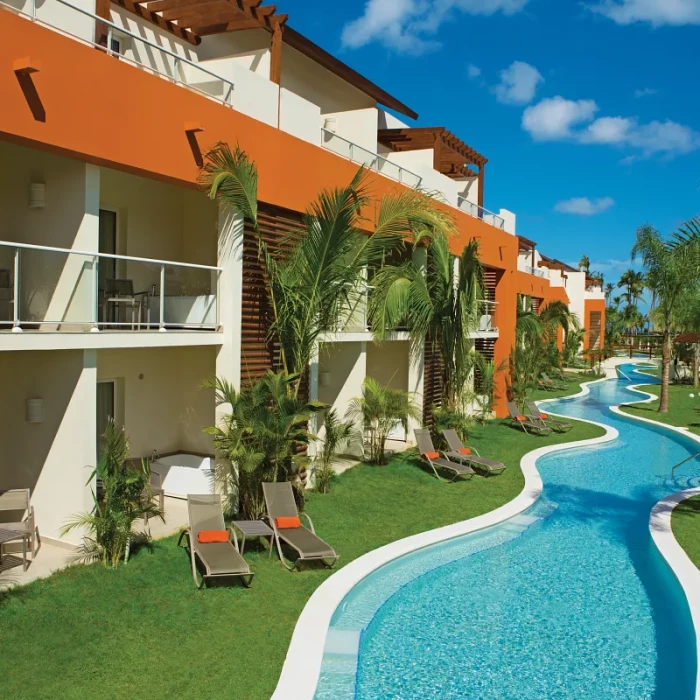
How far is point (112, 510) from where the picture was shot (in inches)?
346

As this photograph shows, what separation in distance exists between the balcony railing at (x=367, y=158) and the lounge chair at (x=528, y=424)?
8.35 metres

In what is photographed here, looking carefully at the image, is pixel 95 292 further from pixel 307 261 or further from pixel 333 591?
pixel 333 591

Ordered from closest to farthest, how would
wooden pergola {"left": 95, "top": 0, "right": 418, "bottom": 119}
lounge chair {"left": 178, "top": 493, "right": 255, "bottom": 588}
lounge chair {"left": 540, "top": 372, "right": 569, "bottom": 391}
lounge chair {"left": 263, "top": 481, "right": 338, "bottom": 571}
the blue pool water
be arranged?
the blue pool water → lounge chair {"left": 178, "top": 493, "right": 255, "bottom": 588} → lounge chair {"left": 263, "top": 481, "right": 338, "bottom": 571} → wooden pergola {"left": 95, "top": 0, "right": 418, "bottom": 119} → lounge chair {"left": 540, "top": 372, "right": 569, "bottom": 391}

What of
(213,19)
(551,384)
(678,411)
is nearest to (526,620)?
(213,19)

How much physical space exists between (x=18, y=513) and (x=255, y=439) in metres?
3.58

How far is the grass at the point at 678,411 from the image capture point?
23203 mm

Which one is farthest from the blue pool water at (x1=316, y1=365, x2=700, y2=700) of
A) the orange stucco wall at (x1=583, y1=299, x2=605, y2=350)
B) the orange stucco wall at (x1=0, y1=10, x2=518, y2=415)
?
the orange stucco wall at (x1=583, y1=299, x2=605, y2=350)

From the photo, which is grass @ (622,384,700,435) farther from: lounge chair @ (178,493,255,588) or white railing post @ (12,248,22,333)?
white railing post @ (12,248,22,333)

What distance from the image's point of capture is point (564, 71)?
30266mm

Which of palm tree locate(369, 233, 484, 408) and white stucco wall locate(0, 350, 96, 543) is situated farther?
palm tree locate(369, 233, 484, 408)

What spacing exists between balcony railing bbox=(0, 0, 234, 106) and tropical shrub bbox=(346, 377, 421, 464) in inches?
286

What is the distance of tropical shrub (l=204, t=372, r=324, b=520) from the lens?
1070cm

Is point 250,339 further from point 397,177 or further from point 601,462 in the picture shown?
point 601,462

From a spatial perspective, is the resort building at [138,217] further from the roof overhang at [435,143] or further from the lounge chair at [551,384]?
the lounge chair at [551,384]
